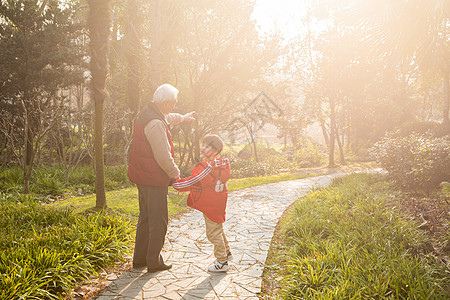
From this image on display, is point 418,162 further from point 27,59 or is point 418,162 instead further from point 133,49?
point 27,59

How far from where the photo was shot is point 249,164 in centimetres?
1683

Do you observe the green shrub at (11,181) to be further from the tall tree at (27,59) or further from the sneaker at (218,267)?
the sneaker at (218,267)

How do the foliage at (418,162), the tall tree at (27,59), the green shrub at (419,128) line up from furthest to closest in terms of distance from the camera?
the green shrub at (419,128) → the tall tree at (27,59) → the foliage at (418,162)

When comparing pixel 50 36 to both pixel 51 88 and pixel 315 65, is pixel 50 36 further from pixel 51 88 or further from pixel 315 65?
pixel 315 65

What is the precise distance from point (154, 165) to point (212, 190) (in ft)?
2.52

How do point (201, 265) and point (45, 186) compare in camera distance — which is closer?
point (201, 265)

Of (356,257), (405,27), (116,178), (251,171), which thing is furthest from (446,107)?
(356,257)

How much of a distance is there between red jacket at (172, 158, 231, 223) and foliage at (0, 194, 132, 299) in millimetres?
1374

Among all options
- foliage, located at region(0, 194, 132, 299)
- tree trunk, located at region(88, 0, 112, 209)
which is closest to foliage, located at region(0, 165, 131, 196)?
foliage, located at region(0, 194, 132, 299)

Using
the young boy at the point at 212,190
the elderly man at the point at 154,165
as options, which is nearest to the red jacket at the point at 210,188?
the young boy at the point at 212,190

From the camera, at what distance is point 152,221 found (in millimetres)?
3539

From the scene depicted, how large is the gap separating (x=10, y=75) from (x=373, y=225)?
46.2ft

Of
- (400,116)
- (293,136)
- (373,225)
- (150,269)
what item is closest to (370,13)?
(373,225)

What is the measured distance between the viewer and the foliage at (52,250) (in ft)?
9.53
